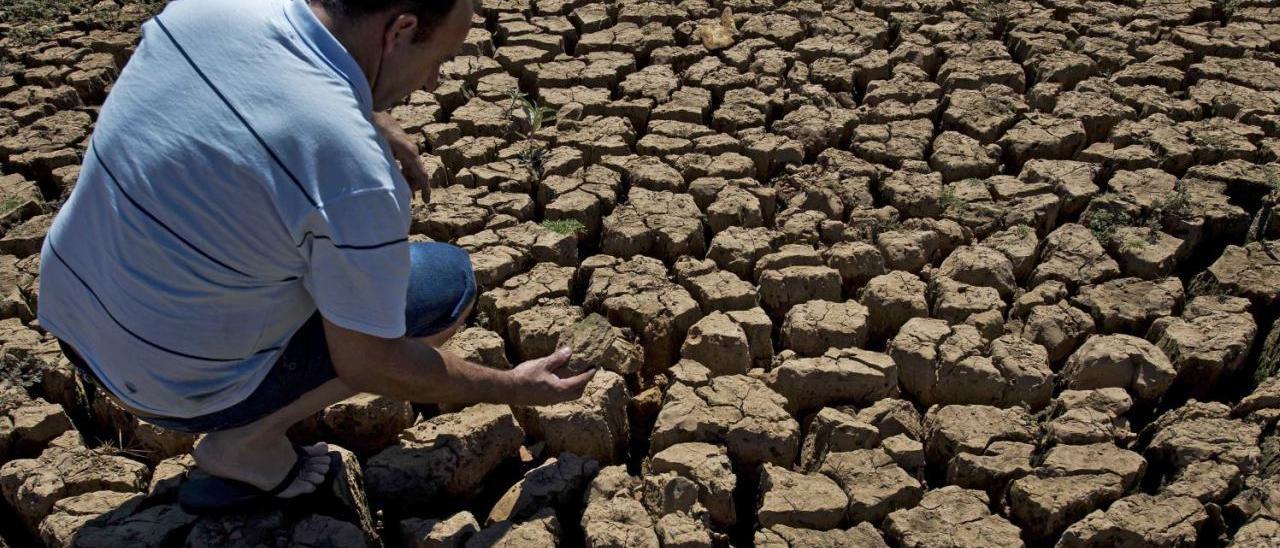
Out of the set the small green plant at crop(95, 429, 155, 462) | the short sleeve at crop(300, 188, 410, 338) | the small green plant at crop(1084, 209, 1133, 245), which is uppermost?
the short sleeve at crop(300, 188, 410, 338)

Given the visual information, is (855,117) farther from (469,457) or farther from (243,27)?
(243,27)

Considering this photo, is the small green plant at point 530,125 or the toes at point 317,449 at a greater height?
the small green plant at point 530,125

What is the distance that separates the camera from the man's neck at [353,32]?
6.22 ft

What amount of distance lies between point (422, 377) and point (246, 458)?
0.52 metres

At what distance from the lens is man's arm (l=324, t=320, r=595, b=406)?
1974 mm

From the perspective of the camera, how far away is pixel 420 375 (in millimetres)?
2043

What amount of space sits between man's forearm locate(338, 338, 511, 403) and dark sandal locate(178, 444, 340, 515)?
407 mm

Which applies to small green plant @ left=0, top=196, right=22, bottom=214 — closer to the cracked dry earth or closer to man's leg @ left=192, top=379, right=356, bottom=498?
the cracked dry earth

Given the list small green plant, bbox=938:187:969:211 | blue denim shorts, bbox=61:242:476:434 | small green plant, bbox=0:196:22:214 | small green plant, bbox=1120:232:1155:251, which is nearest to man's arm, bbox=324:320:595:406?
blue denim shorts, bbox=61:242:476:434

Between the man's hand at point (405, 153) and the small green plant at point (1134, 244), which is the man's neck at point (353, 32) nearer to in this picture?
the man's hand at point (405, 153)

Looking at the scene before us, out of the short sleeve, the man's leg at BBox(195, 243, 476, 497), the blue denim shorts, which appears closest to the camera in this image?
the short sleeve

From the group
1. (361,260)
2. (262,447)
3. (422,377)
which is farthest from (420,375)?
(262,447)

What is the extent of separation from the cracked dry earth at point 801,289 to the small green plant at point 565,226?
0.03 ft

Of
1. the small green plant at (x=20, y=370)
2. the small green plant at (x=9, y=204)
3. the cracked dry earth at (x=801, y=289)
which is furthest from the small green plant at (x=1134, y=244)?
the small green plant at (x=9, y=204)
